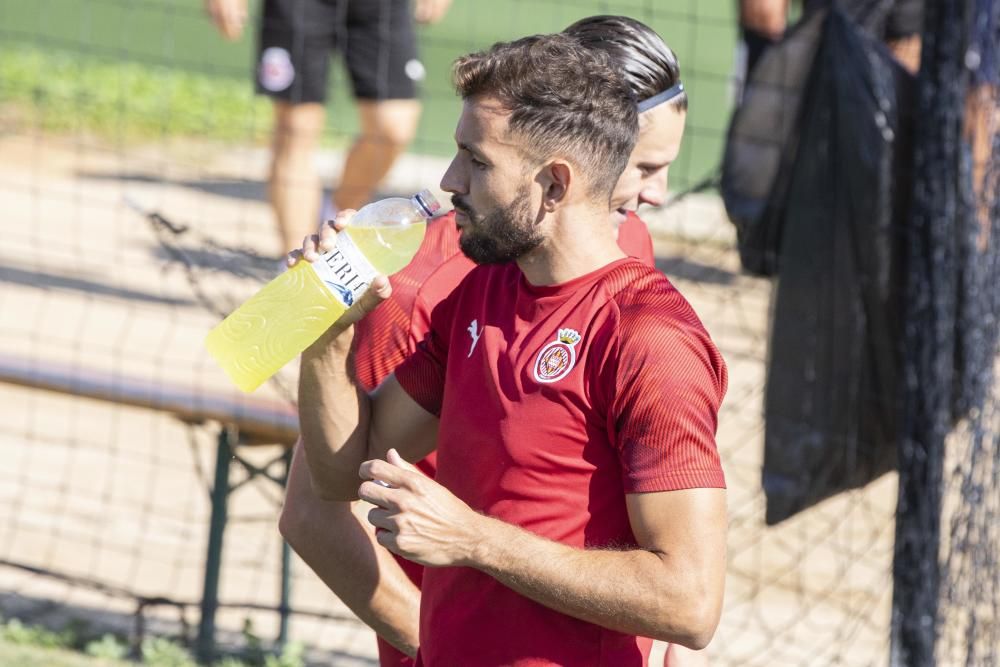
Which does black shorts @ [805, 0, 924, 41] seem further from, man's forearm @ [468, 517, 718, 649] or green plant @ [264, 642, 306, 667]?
man's forearm @ [468, 517, 718, 649]

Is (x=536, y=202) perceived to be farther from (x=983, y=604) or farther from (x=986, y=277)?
(x=983, y=604)

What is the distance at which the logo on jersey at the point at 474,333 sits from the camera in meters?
2.21

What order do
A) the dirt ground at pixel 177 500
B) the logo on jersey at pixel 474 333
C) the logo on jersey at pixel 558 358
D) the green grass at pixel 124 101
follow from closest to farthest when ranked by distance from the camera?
the logo on jersey at pixel 558 358 → the logo on jersey at pixel 474 333 → the dirt ground at pixel 177 500 → the green grass at pixel 124 101

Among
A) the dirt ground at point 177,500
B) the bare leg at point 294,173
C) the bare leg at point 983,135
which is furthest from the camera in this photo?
the bare leg at point 294,173

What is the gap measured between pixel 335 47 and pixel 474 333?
4477 mm

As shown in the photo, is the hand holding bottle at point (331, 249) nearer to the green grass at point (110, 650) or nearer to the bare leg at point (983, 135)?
the bare leg at point (983, 135)

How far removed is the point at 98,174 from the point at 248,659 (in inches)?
255

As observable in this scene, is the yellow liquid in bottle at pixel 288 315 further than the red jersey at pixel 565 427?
Yes

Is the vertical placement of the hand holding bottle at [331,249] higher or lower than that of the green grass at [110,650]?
higher

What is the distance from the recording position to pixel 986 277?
3.66m

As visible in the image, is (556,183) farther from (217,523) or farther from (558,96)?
(217,523)

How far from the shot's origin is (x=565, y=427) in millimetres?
2057

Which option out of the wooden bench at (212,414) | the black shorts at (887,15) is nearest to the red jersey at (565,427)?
the wooden bench at (212,414)

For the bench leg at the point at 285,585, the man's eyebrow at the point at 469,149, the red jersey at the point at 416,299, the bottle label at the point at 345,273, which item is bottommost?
the bench leg at the point at 285,585
